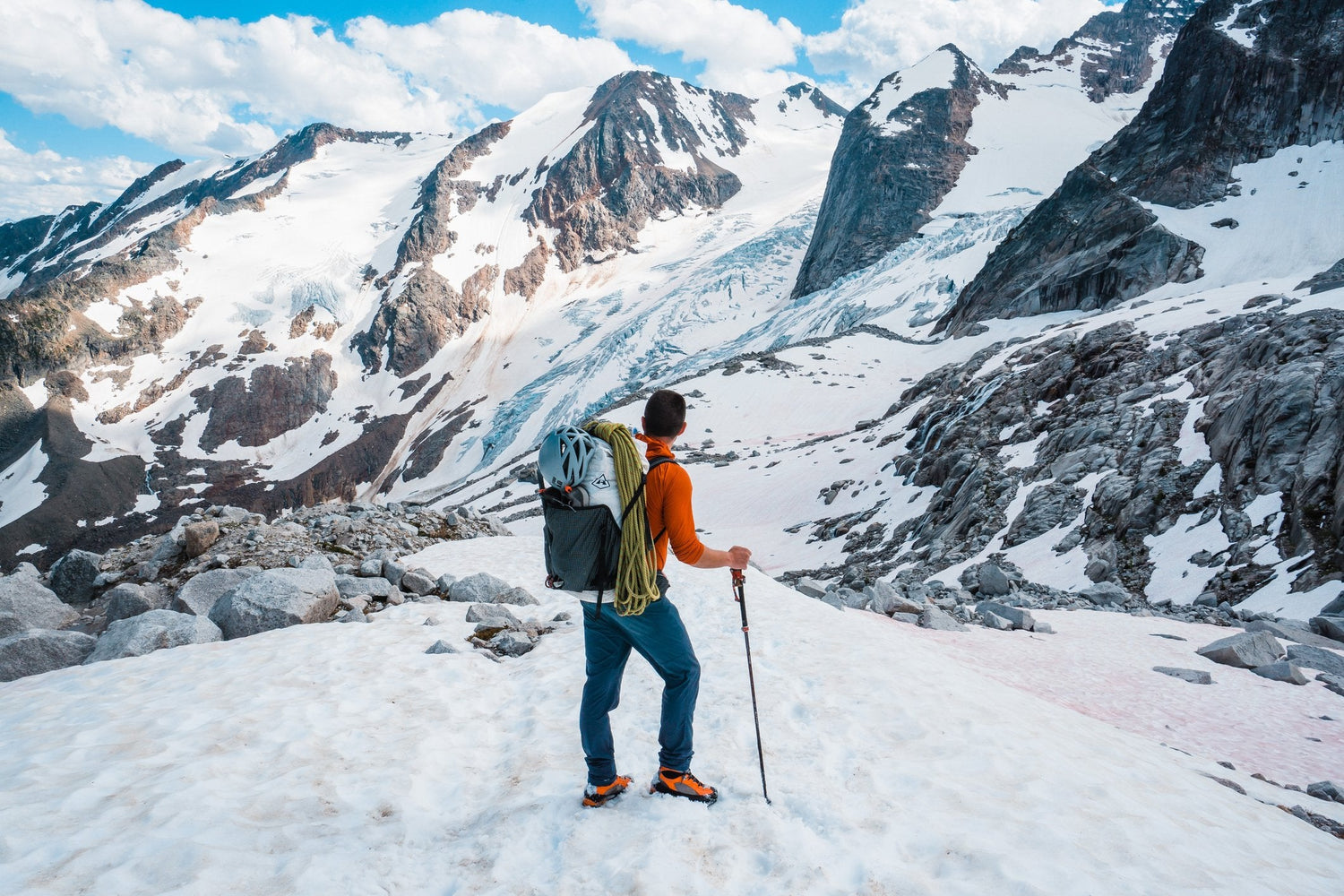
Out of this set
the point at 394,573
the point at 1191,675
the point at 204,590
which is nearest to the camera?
the point at 1191,675

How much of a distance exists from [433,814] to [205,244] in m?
189

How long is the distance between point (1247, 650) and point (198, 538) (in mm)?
18683

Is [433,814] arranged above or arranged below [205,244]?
below

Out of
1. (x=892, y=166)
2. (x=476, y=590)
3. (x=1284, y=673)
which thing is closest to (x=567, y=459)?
(x=476, y=590)

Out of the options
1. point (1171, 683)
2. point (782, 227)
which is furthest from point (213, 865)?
point (782, 227)

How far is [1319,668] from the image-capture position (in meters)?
9.27

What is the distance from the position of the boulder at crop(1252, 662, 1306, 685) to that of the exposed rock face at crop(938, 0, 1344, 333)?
163 feet

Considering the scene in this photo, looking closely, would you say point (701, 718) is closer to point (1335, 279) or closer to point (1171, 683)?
point (1171, 683)

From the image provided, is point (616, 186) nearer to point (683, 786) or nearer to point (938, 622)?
point (938, 622)

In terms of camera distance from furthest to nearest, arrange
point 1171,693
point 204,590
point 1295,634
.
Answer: point 1295,634 → point 204,590 → point 1171,693

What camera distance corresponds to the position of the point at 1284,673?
8.94 m

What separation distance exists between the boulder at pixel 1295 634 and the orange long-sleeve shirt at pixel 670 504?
11.1 m

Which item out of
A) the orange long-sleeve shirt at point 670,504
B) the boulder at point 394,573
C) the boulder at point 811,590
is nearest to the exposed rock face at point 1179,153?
the boulder at point 811,590

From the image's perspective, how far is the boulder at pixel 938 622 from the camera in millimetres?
11719
